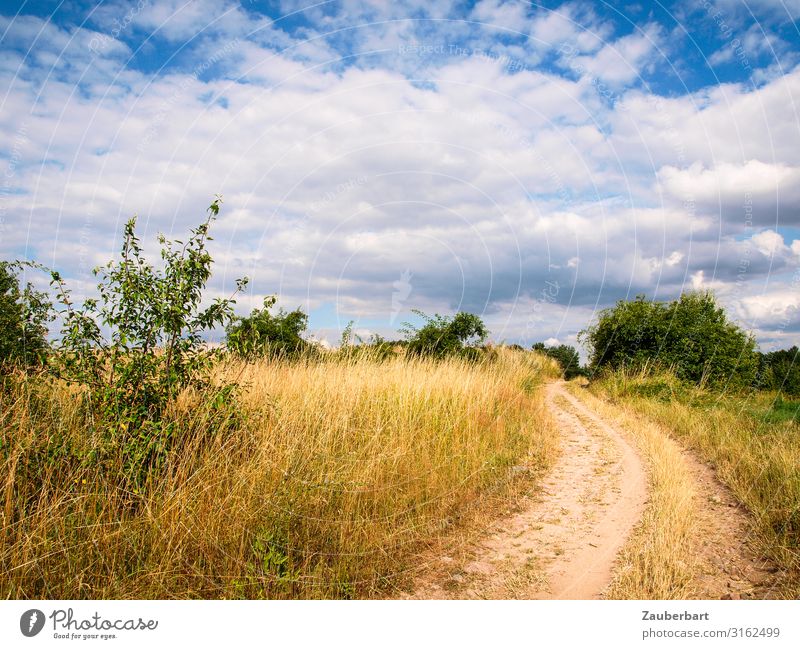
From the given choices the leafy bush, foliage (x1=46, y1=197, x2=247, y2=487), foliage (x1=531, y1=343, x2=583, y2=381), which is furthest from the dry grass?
foliage (x1=531, y1=343, x2=583, y2=381)

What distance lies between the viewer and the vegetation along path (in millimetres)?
4016

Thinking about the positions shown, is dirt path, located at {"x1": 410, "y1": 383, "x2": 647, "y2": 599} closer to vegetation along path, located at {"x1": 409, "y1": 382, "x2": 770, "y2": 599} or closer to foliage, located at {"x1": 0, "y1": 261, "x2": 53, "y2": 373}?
vegetation along path, located at {"x1": 409, "y1": 382, "x2": 770, "y2": 599}

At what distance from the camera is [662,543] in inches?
176

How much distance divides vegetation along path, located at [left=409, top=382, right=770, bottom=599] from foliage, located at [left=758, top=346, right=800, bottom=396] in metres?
15.8

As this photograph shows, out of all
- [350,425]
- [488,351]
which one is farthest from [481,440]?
[488,351]

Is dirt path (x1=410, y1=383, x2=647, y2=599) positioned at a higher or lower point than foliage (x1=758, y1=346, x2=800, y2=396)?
lower

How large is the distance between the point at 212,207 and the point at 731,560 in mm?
6750

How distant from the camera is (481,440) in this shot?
8.05 m

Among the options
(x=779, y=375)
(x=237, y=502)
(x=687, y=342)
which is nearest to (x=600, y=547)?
(x=237, y=502)

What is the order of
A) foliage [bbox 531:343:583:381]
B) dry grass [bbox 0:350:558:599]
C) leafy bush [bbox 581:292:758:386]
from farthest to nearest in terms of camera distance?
foliage [bbox 531:343:583:381], leafy bush [bbox 581:292:758:386], dry grass [bbox 0:350:558:599]

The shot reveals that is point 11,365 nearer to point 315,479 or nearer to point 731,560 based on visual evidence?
point 315,479

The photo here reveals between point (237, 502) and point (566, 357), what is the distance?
3608 centimetres

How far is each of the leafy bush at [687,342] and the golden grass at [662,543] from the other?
11570mm

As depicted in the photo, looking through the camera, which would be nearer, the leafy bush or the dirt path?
the dirt path
